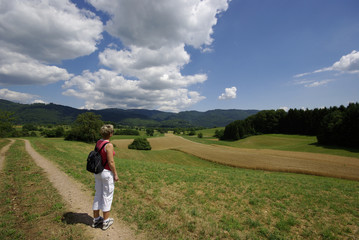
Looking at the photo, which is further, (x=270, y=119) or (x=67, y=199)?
(x=270, y=119)

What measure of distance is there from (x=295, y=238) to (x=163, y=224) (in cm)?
A: 517

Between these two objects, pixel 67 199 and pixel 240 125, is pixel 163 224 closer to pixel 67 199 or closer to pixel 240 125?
pixel 67 199

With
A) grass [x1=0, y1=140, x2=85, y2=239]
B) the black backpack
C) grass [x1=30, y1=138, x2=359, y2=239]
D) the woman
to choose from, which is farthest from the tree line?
grass [x1=0, y1=140, x2=85, y2=239]

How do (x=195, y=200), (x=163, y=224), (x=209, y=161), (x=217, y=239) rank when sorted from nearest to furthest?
(x=217, y=239), (x=163, y=224), (x=195, y=200), (x=209, y=161)

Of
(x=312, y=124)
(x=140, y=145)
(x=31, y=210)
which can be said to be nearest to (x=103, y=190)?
(x=31, y=210)

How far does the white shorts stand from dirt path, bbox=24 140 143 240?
2.44 feet

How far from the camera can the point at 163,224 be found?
18.2 feet

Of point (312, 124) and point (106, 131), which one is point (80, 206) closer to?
point (106, 131)

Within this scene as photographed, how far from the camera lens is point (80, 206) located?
6.55 m

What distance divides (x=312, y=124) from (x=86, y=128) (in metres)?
102

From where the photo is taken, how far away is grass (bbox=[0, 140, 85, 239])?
4.68 meters

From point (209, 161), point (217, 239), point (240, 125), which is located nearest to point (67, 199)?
point (217, 239)

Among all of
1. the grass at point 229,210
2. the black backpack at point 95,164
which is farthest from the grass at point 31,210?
the black backpack at point 95,164

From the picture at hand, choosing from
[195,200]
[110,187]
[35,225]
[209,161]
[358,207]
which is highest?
[110,187]
